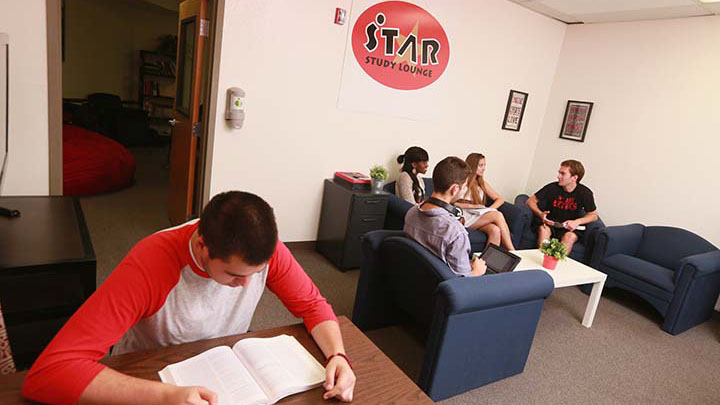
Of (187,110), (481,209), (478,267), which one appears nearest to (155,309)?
(478,267)

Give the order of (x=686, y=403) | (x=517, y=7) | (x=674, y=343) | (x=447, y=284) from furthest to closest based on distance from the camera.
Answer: (x=517, y=7) → (x=674, y=343) → (x=686, y=403) → (x=447, y=284)

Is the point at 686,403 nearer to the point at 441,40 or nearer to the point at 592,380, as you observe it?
the point at 592,380

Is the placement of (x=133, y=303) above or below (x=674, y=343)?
above

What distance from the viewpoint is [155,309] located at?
→ 1171 mm

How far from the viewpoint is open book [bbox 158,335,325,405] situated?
1.03 m

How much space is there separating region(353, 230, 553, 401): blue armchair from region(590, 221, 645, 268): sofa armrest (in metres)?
1.95

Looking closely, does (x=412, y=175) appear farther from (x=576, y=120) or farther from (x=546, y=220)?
(x=576, y=120)

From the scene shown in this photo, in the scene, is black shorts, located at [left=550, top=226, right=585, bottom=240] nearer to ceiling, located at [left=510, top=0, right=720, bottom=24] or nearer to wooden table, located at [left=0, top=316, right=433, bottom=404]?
ceiling, located at [left=510, top=0, right=720, bottom=24]

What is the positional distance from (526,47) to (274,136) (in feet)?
10.6

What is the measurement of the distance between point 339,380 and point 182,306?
491mm

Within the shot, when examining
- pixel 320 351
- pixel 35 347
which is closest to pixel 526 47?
pixel 320 351

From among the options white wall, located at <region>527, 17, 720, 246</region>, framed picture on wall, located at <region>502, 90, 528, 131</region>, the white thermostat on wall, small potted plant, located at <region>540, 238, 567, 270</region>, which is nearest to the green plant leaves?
small potted plant, located at <region>540, 238, 567, 270</region>

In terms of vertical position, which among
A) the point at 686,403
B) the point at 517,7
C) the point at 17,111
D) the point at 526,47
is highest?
the point at 517,7

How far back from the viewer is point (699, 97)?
4.27 m
